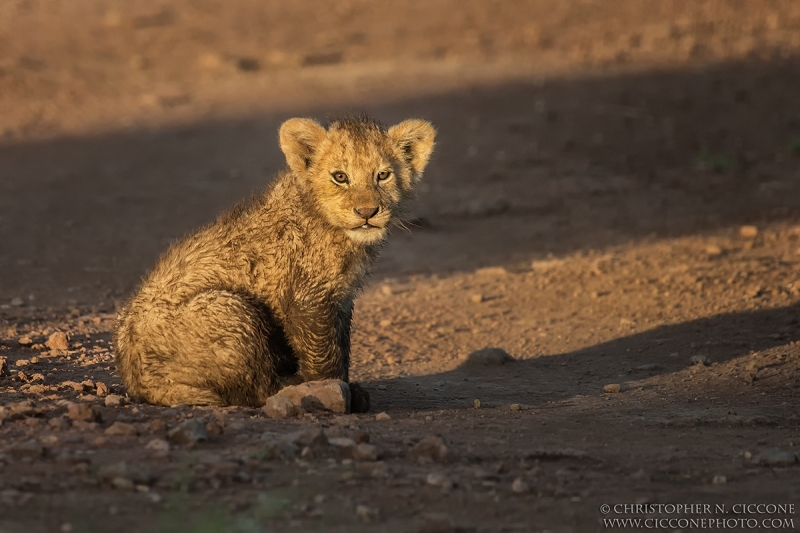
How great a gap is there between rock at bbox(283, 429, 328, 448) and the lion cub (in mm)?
1089

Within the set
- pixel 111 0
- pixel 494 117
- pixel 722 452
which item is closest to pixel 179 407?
pixel 722 452

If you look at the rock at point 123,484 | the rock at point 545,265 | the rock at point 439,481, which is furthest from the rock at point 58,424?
the rock at point 545,265

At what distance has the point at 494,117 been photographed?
646 inches

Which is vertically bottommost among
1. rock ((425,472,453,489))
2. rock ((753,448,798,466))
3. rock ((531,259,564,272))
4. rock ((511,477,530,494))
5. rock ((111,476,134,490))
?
rock ((753,448,798,466))

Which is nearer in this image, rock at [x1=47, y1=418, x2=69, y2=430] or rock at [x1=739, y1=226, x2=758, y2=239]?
rock at [x1=47, y1=418, x2=69, y2=430]

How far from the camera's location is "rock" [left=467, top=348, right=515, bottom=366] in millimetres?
8609

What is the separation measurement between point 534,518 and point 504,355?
393cm

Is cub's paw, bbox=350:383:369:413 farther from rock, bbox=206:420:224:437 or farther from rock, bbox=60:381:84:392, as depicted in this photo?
rock, bbox=60:381:84:392

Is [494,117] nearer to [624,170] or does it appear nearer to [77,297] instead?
[624,170]

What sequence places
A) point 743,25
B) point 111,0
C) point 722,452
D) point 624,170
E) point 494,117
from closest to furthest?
point 722,452, point 624,170, point 494,117, point 743,25, point 111,0

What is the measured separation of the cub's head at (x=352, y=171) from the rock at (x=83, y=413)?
193cm

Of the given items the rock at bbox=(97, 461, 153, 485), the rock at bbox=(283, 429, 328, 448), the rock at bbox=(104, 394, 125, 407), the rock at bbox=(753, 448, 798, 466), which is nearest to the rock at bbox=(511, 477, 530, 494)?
the rock at bbox=(283, 429, 328, 448)

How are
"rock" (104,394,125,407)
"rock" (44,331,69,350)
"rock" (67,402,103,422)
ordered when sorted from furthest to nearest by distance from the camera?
"rock" (44,331,69,350) < "rock" (104,394,125,407) < "rock" (67,402,103,422)

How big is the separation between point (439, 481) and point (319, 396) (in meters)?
1.63
